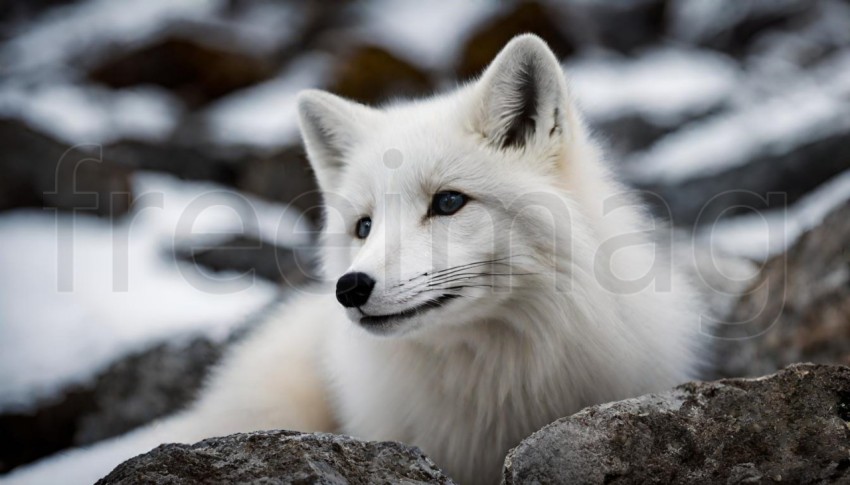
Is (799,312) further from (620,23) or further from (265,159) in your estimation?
(620,23)

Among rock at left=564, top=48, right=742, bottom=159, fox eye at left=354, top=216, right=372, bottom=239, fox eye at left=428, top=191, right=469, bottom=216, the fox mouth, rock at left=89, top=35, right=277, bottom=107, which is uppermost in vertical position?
rock at left=89, top=35, right=277, bottom=107

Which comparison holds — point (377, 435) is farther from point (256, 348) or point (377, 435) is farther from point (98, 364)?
point (98, 364)

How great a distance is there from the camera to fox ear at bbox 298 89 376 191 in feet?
10.5

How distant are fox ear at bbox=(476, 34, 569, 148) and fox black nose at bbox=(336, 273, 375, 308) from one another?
882mm

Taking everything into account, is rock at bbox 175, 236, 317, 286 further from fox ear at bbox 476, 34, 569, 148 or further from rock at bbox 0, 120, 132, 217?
fox ear at bbox 476, 34, 569, 148

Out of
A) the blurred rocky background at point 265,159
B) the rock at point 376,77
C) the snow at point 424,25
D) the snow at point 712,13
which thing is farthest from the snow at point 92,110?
the snow at point 712,13

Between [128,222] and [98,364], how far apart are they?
2.42 metres

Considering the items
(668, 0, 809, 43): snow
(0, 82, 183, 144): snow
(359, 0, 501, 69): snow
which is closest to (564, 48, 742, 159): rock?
(668, 0, 809, 43): snow

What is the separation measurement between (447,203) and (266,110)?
707 cm

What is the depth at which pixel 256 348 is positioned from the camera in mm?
3797

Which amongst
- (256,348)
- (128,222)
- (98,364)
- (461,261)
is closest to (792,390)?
(461,261)

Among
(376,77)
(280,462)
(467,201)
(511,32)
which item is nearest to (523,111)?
(467,201)

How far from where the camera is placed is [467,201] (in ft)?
8.71

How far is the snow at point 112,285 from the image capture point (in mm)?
4957
